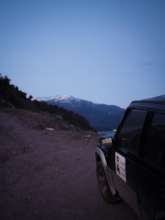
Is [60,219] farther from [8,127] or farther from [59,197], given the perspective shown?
[8,127]

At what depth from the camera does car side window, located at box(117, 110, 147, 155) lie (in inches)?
86.8

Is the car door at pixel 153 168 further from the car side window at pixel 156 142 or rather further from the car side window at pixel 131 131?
the car side window at pixel 131 131

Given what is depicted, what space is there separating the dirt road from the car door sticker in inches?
38.9

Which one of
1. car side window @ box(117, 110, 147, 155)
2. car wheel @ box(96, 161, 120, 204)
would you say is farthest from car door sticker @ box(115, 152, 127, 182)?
car wheel @ box(96, 161, 120, 204)

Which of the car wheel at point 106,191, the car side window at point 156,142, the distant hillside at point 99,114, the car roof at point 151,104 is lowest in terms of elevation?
the distant hillside at point 99,114

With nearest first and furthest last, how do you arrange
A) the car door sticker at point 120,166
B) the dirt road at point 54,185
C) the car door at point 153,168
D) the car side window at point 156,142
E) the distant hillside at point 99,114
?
the car door at point 153,168, the car side window at point 156,142, the car door sticker at point 120,166, the dirt road at point 54,185, the distant hillside at point 99,114

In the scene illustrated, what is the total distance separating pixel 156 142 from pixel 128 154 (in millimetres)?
464

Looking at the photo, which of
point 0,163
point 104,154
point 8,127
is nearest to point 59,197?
point 104,154

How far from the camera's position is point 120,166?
98.6 inches

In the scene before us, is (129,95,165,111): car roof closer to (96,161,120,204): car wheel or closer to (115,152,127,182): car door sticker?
(115,152,127,182): car door sticker

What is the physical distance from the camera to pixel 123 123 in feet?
8.66

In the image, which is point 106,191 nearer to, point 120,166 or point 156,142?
point 120,166

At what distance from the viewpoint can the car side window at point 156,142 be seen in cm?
181

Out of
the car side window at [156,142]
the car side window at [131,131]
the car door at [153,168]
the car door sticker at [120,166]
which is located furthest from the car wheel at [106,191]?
the car side window at [156,142]
